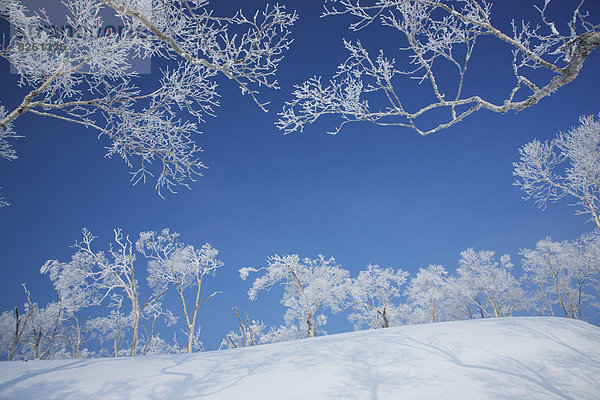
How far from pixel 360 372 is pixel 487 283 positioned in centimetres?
2615

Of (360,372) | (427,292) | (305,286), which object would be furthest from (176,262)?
(427,292)

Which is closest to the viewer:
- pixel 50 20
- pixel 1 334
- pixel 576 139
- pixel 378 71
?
pixel 378 71

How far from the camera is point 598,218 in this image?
9.22 m

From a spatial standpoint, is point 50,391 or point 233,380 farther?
point 233,380

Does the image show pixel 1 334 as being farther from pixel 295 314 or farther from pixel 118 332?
pixel 295 314

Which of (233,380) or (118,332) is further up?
(233,380)

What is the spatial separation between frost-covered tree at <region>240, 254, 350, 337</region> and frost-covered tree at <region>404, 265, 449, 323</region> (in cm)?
806

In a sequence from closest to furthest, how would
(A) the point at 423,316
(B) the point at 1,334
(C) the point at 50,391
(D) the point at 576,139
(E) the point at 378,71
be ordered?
1. (C) the point at 50,391
2. (E) the point at 378,71
3. (D) the point at 576,139
4. (B) the point at 1,334
5. (A) the point at 423,316

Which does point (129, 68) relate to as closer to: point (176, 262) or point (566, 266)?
point (176, 262)

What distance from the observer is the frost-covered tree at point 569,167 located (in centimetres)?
989

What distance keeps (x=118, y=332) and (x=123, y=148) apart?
772 inches

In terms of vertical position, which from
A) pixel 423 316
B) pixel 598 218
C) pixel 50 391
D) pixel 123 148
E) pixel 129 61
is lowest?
pixel 423 316

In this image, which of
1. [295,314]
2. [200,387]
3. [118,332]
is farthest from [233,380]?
[118,332]

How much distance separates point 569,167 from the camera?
10789mm
